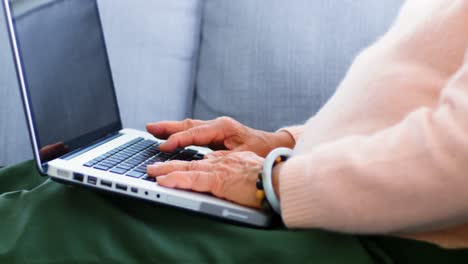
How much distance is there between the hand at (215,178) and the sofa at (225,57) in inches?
21.1

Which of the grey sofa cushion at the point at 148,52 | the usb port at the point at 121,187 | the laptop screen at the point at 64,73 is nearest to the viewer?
the usb port at the point at 121,187

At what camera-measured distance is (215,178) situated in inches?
31.0

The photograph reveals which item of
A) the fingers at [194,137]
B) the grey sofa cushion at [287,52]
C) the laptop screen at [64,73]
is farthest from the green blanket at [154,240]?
the grey sofa cushion at [287,52]

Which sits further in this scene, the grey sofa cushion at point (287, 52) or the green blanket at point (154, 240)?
the grey sofa cushion at point (287, 52)

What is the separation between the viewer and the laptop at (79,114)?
0.74m

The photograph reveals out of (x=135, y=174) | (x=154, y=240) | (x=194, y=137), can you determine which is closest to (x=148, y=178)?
(x=135, y=174)

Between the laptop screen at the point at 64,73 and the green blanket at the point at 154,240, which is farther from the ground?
the laptop screen at the point at 64,73

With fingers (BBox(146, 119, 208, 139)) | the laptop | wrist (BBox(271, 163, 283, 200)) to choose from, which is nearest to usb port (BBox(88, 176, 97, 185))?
the laptop

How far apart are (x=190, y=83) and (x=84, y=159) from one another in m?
0.69

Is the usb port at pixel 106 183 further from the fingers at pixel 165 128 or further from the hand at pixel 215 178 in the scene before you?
the fingers at pixel 165 128

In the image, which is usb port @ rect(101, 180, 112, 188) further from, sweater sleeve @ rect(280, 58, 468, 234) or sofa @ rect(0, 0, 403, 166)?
sofa @ rect(0, 0, 403, 166)

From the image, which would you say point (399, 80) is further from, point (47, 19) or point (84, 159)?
point (47, 19)

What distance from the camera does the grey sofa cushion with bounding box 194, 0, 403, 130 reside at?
133cm

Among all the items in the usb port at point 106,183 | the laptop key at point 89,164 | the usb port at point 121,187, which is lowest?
the usb port at point 121,187
